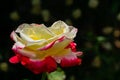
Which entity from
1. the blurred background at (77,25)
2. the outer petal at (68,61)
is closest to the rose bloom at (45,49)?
the outer petal at (68,61)

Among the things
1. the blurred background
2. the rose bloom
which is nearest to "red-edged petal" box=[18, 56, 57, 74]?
the rose bloom

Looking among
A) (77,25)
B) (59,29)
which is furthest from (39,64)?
(77,25)

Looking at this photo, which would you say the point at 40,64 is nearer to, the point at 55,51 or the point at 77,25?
the point at 55,51

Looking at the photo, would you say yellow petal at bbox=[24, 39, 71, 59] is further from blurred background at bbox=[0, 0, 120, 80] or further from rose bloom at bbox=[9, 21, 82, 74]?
blurred background at bbox=[0, 0, 120, 80]

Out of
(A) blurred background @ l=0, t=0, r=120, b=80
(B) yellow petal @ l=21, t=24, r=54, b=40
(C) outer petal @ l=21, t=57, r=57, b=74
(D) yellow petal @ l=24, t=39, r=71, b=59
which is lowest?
(C) outer petal @ l=21, t=57, r=57, b=74

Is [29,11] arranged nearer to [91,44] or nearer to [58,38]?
[91,44]

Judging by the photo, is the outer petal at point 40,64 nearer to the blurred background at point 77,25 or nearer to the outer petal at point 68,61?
the outer petal at point 68,61
